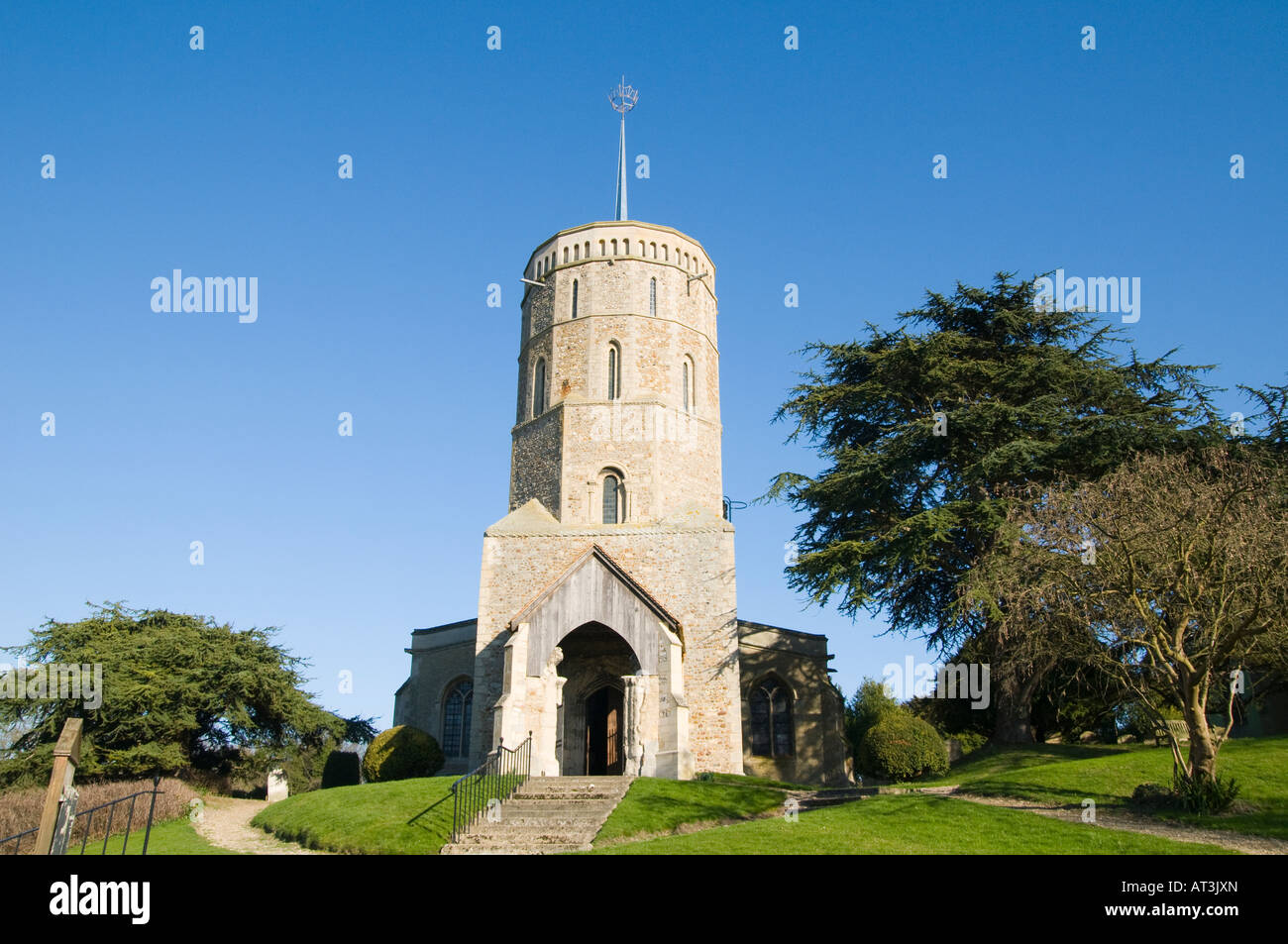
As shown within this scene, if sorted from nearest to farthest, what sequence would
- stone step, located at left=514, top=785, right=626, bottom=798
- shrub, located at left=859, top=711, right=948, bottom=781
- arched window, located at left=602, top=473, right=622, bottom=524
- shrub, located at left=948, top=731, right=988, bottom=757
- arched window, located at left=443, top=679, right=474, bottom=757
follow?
stone step, located at left=514, top=785, right=626, bottom=798 → shrub, located at left=859, top=711, right=948, bottom=781 → arched window, located at left=602, top=473, right=622, bottom=524 → arched window, located at left=443, top=679, right=474, bottom=757 → shrub, located at left=948, top=731, right=988, bottom=757

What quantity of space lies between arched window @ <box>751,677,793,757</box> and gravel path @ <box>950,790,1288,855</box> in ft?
32.7

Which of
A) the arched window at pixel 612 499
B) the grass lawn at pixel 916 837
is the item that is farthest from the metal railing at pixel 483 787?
the arched window at pixel 612 499

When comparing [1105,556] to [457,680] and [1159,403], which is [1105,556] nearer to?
[1159,403]

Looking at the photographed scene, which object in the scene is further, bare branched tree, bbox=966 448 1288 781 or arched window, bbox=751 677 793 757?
arched window, bbox=751 677 793 757

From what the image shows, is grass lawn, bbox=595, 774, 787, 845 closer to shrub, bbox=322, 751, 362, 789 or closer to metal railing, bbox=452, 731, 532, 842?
metal railing, bbox=452, 731, 532, 842

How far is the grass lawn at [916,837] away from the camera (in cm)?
1269

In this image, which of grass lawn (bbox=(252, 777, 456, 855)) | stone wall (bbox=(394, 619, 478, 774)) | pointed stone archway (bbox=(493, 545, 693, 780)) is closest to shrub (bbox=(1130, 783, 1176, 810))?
pointed stone archway (bbox=(493, 545, 693, 780))

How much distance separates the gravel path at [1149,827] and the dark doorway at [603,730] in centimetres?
1074

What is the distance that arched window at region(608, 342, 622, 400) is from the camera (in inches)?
1133

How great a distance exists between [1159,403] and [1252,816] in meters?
13.7
